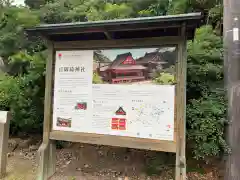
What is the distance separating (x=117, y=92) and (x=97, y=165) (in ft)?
6.34

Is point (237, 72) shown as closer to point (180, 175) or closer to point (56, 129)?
point (180, 175)

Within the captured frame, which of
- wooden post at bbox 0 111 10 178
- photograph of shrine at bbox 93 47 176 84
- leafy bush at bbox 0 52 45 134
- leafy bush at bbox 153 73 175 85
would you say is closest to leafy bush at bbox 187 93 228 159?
leafy bush at bbox 153 73 175 85

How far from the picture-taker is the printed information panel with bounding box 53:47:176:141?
3189mm

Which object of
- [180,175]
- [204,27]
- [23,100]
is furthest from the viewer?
[23,100]

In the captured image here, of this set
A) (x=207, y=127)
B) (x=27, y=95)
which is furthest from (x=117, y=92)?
(x=27, y=95)

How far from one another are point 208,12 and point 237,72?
2.36 m

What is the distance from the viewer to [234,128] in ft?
11.4

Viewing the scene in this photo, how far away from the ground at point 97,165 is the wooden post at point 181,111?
1.02 metres

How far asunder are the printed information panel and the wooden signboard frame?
81 millimetres

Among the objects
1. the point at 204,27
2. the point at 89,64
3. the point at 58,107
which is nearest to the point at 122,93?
the point at 89,64

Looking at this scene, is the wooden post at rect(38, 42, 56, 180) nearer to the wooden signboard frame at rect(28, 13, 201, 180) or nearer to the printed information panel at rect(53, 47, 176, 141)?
the wooden signboard frame at rect(28, 13, 201, 180)

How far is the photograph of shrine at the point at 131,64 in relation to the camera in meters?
3.24

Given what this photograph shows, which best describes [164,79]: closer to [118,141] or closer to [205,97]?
[205,97]

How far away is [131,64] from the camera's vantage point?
11.0ft
